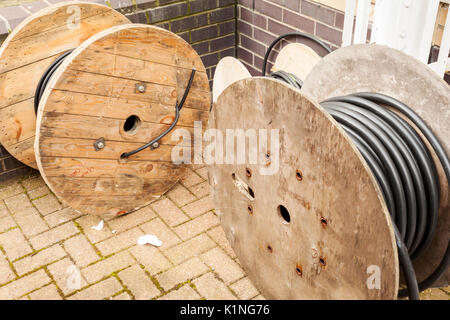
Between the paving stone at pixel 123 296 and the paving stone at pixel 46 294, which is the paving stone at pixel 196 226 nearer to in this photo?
the paving stone at pixel 123 296

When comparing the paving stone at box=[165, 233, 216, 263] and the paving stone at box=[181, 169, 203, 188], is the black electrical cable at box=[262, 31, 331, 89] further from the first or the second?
the paving stone at box=[165, 233, 216, 263]

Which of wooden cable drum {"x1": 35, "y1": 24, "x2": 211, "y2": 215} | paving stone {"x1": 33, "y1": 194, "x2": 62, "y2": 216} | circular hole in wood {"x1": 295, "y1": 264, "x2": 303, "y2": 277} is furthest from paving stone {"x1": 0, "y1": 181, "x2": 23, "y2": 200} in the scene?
circular hole in wood {"x1": 295, "y1": 264, "x2": 303, "y2": 277}

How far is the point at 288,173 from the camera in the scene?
7.64 feet

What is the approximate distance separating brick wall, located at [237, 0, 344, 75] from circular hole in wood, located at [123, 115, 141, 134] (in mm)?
1642

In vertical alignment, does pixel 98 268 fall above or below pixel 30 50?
below

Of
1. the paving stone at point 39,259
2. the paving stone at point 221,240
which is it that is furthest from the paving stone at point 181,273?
the paving stone at point 39,259

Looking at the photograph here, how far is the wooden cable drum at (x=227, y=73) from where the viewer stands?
419 cm

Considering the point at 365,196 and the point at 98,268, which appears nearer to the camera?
the point at 365,196

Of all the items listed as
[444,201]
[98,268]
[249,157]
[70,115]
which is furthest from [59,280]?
[444,201]

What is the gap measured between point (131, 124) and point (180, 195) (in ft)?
2.32

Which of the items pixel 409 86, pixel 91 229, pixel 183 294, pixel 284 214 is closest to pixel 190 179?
pixel 91 229

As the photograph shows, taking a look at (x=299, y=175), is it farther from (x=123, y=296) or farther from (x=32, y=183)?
(x=32, y=183)
